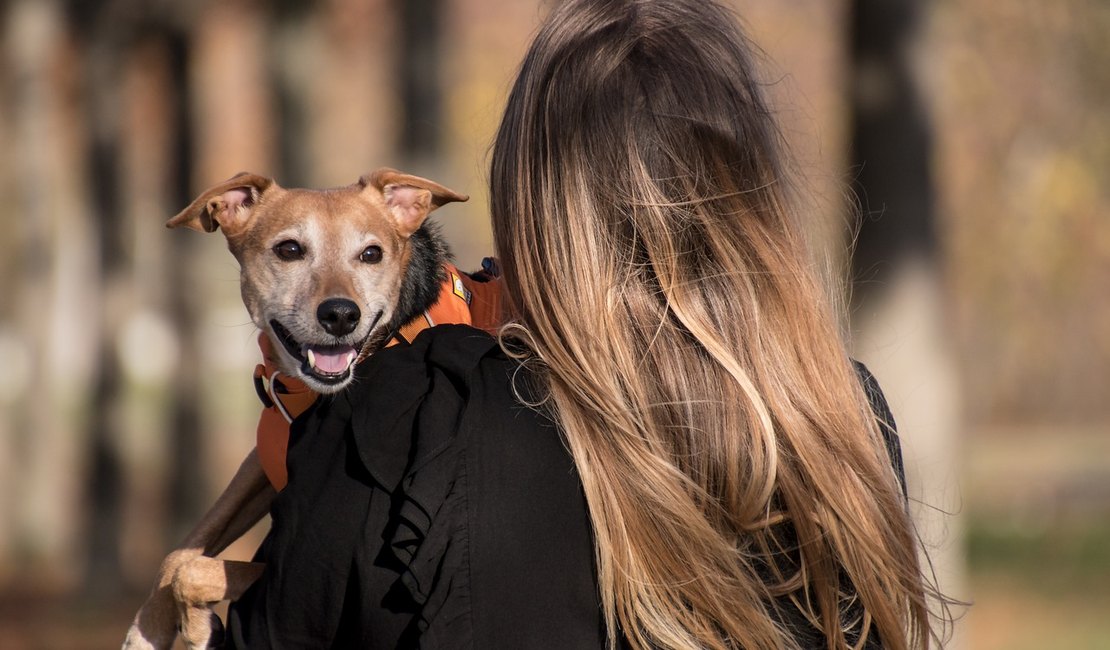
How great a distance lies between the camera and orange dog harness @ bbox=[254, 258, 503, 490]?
8.95ft

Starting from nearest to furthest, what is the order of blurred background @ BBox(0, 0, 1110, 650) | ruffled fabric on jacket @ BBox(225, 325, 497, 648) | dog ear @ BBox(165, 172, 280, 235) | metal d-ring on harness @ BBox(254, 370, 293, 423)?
ruffled fabric on jacket @ BBox(225, 325, 497, 648), metal d-ring on harness @ BBox(254, 370, 293, 423), dog ear @ BBox(165, 172, 280, 235), blurred background @ BBox(0, 0, 1110, 650)

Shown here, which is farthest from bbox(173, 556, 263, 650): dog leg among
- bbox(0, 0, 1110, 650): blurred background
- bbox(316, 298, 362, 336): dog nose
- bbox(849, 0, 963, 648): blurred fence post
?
bbox(0, 0, 1110, 650): blurred background

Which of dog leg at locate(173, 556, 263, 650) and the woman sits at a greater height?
the woman

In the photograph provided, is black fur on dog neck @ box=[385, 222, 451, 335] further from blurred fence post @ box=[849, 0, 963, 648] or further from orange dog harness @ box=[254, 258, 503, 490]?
blurred fence post @ box=[849, 0, 963, 648]

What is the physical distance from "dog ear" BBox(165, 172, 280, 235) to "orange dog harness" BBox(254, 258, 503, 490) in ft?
1.12

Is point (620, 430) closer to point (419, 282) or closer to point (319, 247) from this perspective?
point (419, 282)

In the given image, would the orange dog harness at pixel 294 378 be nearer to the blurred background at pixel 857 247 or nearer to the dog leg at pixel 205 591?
the dog leg at pixel 205 591

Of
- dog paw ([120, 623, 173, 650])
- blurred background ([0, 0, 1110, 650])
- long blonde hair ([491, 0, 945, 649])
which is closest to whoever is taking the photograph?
long blonde hair ([491, 0, 945, 649])

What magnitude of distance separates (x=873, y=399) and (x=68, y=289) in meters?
23.8

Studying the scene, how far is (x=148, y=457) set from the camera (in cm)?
1986

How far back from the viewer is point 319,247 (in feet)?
11.1

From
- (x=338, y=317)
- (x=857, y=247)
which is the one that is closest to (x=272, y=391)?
(x=338, y=317)

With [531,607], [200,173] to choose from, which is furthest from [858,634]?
[200,173]

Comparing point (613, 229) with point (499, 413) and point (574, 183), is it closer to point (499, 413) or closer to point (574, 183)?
point (574, 183)
